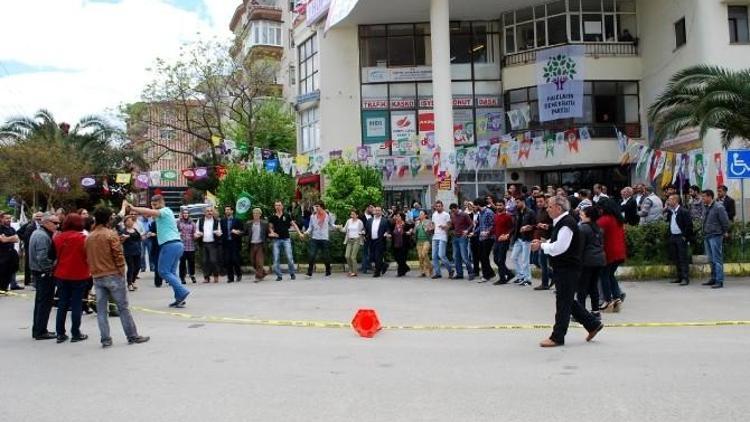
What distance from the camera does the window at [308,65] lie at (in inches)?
1312

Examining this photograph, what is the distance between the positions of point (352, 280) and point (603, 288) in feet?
22.5

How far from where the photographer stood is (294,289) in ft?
47.6

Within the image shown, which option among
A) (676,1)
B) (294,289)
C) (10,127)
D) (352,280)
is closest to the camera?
(294,289)

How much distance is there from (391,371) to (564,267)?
242 cm

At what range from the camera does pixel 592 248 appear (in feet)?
29.9

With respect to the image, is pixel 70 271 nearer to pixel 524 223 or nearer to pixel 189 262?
pixel 189 262

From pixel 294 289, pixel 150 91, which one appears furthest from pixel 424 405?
pixel 150 91

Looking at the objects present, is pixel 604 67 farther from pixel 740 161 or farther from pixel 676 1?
pixel 740 161

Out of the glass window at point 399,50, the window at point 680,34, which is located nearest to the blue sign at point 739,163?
the window at point 680,34

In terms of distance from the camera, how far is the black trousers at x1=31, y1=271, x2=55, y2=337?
371 inches

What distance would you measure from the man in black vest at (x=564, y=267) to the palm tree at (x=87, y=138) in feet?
108

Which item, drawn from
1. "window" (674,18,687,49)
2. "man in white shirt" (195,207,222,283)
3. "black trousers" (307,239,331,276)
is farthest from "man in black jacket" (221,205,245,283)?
"window" (674,18,687,49)

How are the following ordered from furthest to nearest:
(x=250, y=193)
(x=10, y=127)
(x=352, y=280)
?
(x=10, y=127) → (x=250, y=193) → (x=352, y=280)

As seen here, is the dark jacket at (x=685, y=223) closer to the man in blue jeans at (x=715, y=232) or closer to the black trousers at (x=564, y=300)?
the man in blue jeans at (x=715, y=232)
